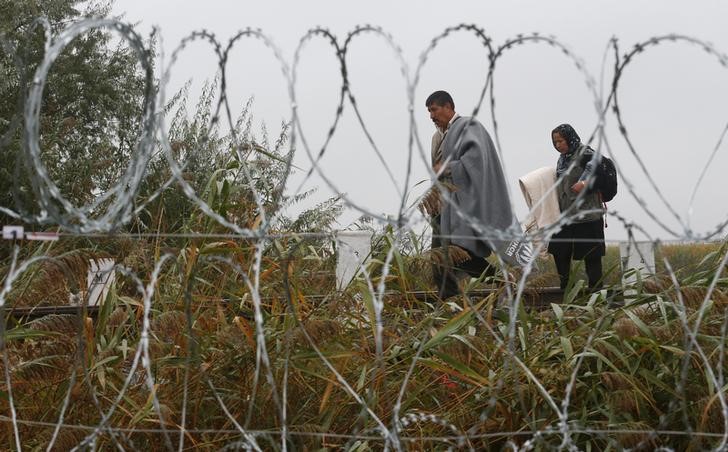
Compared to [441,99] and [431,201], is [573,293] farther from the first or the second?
[441,99]

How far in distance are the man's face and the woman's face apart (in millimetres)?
922

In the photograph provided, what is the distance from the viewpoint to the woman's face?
665 cm

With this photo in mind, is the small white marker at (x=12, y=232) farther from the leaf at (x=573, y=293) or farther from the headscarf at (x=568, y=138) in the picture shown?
the headscarf at (x=568, y=138)

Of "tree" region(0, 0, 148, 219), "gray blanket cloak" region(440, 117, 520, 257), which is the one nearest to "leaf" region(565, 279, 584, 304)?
"gray blanket cloak" region(440, 117, 520, 257)

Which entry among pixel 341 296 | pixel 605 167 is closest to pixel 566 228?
pixel 605 167

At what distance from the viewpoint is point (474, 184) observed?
5.97 meters

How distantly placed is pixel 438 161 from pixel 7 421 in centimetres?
321

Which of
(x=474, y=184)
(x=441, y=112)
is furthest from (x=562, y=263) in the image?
(x=441, y=112)

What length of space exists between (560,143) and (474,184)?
1.00 meters

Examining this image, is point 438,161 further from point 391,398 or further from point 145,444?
point 145,444

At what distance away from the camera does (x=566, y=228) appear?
22.6ft

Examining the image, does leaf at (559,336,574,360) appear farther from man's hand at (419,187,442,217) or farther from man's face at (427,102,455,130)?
man's face at (427,102,455,130)

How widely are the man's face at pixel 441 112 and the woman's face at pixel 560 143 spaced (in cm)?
92

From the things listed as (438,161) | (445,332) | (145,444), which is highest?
(438,161)
